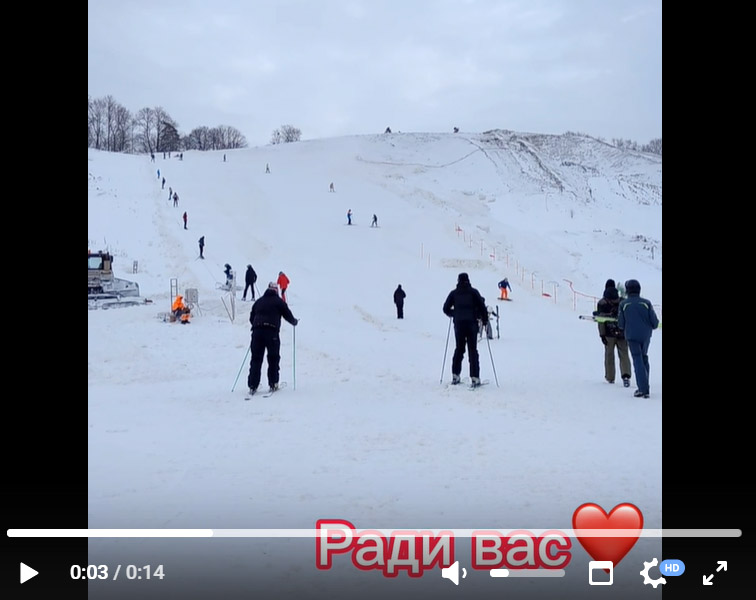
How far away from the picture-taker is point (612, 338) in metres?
9.50

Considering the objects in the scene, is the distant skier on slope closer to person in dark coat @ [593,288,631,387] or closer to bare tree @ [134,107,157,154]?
person in dark coat @ [593,288,631,387]

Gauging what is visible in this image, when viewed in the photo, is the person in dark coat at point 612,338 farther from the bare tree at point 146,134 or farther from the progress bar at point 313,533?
the bare tree at point 146,134

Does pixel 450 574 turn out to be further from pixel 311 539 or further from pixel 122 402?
pixel 122 402

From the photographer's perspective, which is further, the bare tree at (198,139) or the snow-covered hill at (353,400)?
the bare tree at (198,139)

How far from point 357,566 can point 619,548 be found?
152 centimetres

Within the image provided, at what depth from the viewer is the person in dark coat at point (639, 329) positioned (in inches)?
327

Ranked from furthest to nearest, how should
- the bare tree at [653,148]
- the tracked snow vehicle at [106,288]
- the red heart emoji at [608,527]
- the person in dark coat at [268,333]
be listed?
1. the bare tree at [653,148]
2. the tracked snow vehicle at [106,288]
3. the person in dark coat at [268,333]
4. the red heart emoji at [608,527]

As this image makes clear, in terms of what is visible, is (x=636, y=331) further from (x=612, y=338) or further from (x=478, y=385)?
(x=478, y=385)

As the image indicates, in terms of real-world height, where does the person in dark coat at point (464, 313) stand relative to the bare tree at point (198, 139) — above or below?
below

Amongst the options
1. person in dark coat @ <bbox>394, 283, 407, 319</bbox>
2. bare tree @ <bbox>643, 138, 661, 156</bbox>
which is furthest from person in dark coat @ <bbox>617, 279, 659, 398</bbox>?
bare tree @ <bbox>643, 138, 661, 156</bbox>

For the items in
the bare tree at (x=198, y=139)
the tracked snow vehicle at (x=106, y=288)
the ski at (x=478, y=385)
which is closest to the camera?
the ski at (x=478, y=385)

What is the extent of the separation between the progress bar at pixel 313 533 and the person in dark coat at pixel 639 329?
501cm
